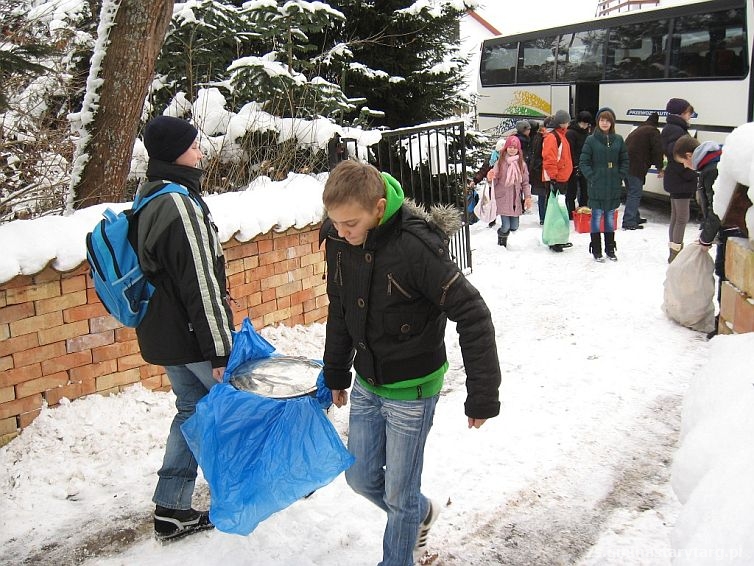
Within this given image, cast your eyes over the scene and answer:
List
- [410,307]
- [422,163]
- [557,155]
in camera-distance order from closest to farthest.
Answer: [410,307], [422,163], [557,155]

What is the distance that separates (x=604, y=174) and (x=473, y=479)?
615 centimetres

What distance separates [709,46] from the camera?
1172 cm

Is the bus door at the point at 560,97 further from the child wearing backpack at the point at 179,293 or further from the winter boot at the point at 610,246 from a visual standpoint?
the child wearing backpack at the point at 179,293

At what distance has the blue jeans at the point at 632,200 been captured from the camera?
11.2 metres

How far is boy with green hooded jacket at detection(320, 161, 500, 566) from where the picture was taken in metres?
2.65

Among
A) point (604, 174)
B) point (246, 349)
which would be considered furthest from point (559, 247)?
point (246, 349)

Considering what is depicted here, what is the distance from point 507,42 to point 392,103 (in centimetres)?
923

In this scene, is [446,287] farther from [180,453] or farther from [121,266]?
[180,453]

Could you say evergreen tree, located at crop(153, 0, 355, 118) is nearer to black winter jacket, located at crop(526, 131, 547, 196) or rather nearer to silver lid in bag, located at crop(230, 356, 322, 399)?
silver lid in bag, located at crop(230, 356, 322, 399)

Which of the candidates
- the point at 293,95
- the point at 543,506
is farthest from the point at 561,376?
the point at 293,95

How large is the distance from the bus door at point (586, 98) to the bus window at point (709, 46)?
7.99ft

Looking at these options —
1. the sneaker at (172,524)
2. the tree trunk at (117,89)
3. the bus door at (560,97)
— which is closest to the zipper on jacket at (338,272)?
the sneaker at (172,524)

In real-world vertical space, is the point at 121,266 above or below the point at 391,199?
below

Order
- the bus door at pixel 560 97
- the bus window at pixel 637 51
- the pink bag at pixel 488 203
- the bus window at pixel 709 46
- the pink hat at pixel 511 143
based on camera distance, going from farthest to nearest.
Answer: the bus door at pixel 560 97
the bus window at pixel 637 51
the bus window at pixel 709 46
the pink bag at pixel 488 203
the pink hat at pixel 511 143
